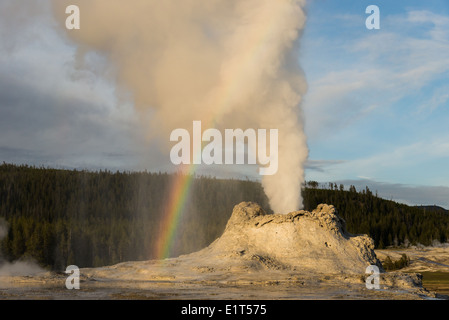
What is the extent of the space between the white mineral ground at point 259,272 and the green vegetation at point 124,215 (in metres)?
48.3

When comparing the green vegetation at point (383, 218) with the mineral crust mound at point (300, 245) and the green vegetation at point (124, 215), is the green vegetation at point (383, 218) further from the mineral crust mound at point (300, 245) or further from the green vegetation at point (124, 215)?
the mineral crust mound at point (300, 245)

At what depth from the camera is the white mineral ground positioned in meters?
30.3

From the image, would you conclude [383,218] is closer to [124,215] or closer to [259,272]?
[124,215]

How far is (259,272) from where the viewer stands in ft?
125

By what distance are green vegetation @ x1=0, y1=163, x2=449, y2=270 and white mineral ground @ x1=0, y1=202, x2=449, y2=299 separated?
48342mm

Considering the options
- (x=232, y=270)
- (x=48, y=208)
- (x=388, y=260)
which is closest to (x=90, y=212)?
(x=48, y=208)

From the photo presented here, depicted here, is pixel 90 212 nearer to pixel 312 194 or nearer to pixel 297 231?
pixel 312 194

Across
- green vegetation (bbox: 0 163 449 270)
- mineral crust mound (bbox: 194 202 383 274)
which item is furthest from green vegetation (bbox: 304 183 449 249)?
mineral crust mound (bbox: 194 202 383 274)

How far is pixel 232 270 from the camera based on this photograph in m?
38.3

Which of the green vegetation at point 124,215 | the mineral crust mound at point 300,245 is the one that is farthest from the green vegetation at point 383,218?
the mineral crust mound at point 300,245

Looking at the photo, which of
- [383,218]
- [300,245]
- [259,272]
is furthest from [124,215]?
[259,272]

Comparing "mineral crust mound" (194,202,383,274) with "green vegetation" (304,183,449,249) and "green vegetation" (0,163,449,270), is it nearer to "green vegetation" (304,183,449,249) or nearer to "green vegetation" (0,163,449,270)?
"green vegetation" (0,163,449,270)

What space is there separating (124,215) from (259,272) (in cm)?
9785
